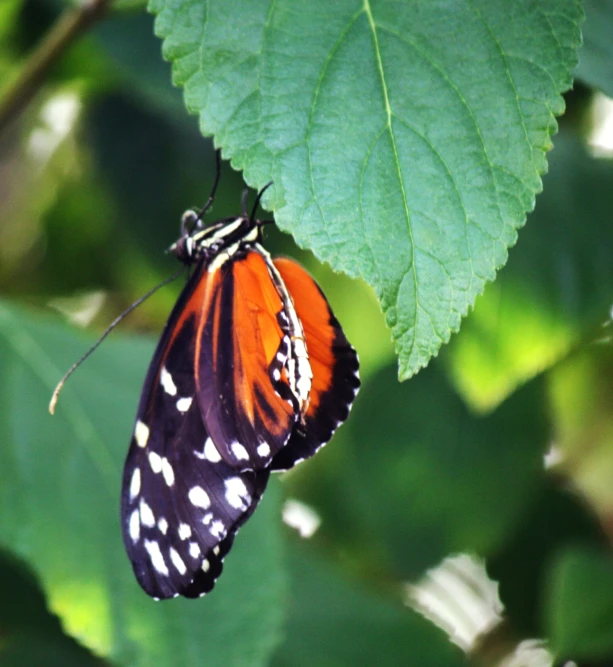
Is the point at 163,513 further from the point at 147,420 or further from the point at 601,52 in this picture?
the point at 601,52

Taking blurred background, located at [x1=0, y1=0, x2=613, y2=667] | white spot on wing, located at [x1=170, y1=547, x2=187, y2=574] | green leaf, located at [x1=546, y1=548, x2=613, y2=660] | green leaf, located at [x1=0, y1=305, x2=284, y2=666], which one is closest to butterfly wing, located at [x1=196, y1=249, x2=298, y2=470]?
white spot on wing, located at [x1=170, y1=547, x2=187, y2=574]

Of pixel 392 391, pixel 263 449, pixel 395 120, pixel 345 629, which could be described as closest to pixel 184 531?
pixel 263 449

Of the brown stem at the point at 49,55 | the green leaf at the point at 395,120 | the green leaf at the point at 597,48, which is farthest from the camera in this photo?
the brown stem at the point at 49,55

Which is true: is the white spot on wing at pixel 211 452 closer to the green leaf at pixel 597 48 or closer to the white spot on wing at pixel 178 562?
the white spot on wing at pixel 178 562

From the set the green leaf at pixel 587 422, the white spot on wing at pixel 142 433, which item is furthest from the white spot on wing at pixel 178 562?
the green leaf at pixel 587 422

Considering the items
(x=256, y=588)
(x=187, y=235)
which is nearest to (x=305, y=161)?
(x=187, y=235)

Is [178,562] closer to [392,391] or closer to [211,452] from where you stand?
[211,452]
